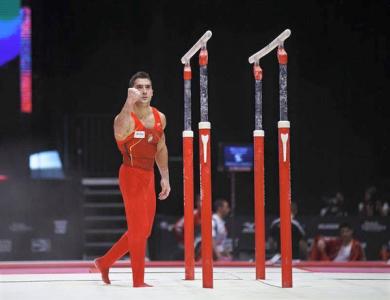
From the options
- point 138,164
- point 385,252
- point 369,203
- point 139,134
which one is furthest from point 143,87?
point 369,203

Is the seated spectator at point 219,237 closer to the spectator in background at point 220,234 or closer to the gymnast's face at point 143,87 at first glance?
the spectator in background at point 220,234

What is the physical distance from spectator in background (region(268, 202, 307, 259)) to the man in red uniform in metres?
5.70

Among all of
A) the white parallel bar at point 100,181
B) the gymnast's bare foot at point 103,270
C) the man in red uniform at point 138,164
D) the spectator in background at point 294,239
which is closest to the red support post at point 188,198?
the man in red uniform at point 138,164

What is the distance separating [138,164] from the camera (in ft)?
21.0

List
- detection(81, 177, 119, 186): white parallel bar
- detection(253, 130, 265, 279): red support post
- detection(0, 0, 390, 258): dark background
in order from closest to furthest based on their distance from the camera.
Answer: detection(253, 130, 265, 279): red support post, detection(0, 0, 390, 258): dark background, detection(81, 177, 119, 186): white parallel bar

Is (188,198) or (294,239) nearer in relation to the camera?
(188,198)

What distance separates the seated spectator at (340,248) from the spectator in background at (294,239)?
0.87 ft

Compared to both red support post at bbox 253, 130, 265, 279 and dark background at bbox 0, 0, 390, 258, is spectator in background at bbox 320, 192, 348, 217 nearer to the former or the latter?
dark background at bbox 0, 0, 390, 258

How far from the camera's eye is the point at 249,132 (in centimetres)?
1586

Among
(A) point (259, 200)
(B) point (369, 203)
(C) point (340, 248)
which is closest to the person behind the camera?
(A) point (259, 200)

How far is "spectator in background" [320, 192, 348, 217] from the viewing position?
586 inches

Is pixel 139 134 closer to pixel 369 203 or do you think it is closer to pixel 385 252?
pixel 385 252

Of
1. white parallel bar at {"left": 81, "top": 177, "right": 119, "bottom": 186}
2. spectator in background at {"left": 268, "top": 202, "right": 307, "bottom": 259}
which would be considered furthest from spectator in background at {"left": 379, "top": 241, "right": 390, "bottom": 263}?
white parallel bar at {"left": 81, "top": 177, "right": 119, "bottom": 186}

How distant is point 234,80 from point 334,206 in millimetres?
2837
